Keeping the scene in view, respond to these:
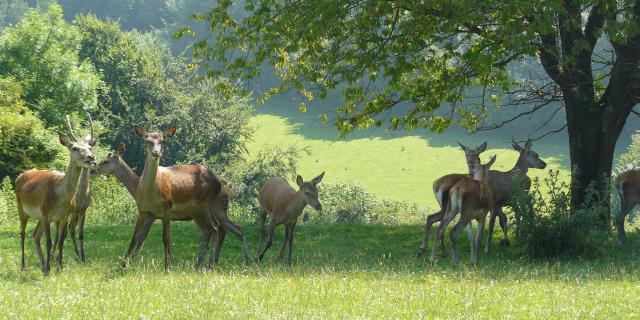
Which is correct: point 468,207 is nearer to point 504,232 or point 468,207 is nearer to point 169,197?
A: point 504,232

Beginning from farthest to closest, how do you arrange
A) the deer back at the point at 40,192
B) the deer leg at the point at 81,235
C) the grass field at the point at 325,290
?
the deer leg at the point at 81,235
the deer back at the point at 40,192
the grass field at the point at 325,290

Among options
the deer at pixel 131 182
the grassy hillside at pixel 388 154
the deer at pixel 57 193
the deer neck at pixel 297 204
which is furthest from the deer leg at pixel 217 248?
the grassy hillside at pixel 388 154

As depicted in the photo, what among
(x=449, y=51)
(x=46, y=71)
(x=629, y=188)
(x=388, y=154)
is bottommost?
(x=629, y=188)

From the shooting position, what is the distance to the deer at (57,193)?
12.9 meters

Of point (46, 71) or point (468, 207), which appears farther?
point (46, 71)

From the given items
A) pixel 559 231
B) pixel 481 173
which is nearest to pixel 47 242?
pixel 481 173

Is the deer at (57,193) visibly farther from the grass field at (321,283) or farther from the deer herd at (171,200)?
the grass field at (321,283)

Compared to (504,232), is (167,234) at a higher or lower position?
lower

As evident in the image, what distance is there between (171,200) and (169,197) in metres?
0.09

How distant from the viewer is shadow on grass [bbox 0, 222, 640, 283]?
13.0 meters

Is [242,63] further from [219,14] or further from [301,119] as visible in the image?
[301,119]

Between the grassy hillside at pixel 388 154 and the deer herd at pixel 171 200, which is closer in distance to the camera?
the deer herd at pixel 171 200

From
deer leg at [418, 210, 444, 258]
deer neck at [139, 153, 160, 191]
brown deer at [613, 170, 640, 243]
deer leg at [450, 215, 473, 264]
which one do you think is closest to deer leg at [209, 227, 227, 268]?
deer neck at [139, 153, 160, 191]

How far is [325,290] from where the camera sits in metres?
10.4
